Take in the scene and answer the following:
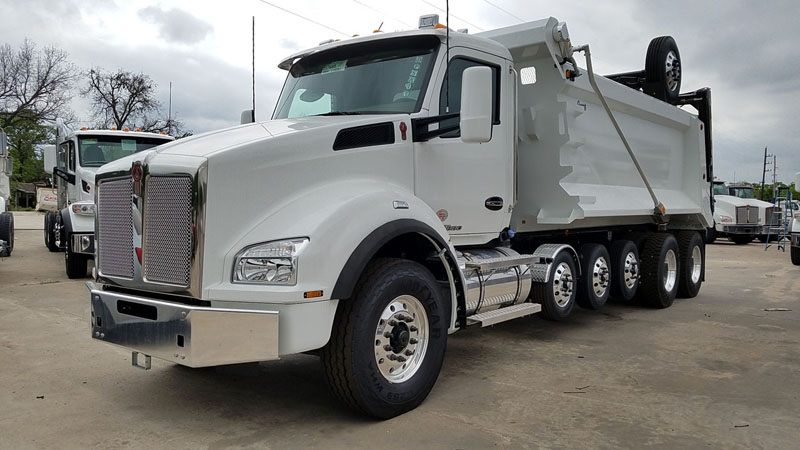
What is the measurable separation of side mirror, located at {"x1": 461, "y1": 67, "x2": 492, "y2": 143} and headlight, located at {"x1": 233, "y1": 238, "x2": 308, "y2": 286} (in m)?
1.50

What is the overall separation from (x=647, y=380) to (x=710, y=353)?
137 centimetres

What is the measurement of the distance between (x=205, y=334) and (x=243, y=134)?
Answer: 1379 millimetres

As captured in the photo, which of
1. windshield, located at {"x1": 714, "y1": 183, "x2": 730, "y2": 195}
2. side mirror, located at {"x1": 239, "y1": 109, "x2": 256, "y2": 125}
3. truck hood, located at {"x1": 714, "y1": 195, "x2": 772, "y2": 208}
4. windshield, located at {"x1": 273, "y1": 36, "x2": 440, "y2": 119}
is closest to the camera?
windshield, located at {"x1": 273, "y1": 36, "x2": 440, "y2": 119}

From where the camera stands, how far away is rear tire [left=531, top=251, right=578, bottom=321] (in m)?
6.45

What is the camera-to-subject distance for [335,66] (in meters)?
5.30

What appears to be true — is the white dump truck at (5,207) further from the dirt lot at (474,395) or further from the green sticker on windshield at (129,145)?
the dirt lot at (474,395)

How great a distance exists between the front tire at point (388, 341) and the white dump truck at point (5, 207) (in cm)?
791

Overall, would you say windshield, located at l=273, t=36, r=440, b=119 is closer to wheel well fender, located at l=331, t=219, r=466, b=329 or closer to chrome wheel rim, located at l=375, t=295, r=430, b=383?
wheel well fender, located at l=331, t=219, r=466, b=329

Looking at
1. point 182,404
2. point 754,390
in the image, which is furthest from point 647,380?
point 182,404

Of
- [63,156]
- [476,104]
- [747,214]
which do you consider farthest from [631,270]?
[747,214]

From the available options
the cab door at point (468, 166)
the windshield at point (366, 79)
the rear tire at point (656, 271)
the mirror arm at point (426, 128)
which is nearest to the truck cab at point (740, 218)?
the rear tire at point (656, 271)

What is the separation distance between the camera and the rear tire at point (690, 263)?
9.57 meters

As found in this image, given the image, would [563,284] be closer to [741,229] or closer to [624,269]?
[624,269]

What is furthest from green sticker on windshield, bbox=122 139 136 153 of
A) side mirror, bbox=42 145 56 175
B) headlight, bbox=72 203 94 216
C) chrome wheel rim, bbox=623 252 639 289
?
chrome wheel rim, bbox=623 252 639 289
